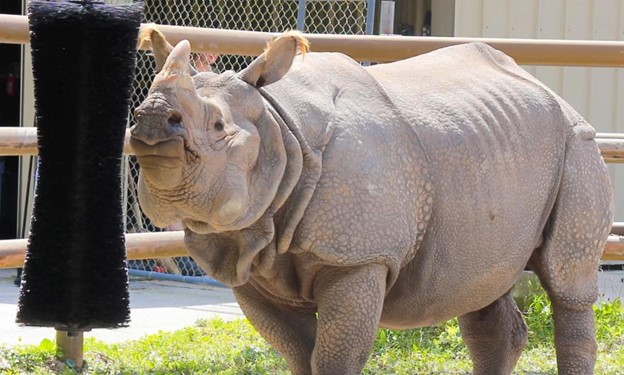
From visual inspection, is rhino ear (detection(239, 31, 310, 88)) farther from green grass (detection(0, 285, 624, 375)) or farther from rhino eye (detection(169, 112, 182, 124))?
green grass (detection(0, 285, 624, 375))

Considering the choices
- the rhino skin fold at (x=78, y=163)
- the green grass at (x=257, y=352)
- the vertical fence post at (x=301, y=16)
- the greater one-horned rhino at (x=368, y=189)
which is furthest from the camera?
the vertical fence post at (x=301, y=16)

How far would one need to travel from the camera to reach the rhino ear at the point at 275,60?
4.00 m

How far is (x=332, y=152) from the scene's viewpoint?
4.19m

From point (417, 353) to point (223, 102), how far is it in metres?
3.27

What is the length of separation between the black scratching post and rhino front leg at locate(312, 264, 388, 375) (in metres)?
1.04

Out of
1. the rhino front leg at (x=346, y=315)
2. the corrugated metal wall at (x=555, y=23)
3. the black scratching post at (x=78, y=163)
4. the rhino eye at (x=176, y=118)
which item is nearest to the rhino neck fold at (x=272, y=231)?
the rhino front leg at (x=346, y=315)

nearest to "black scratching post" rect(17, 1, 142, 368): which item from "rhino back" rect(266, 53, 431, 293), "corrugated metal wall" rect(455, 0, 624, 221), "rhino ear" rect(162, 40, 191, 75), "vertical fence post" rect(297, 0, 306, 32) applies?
"rhino ear" rect(162, 40, 191, 75)

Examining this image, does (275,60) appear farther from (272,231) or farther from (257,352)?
(257,352)

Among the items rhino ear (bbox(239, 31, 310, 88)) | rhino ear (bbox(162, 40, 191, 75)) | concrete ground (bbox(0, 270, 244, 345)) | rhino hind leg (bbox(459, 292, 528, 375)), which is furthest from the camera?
concrete ground (bbox(0, 270, 244, 345))

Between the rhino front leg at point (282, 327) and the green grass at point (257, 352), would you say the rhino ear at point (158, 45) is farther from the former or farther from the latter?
the green grass at point (257, 352)

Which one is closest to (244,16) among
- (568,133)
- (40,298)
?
(568,133)

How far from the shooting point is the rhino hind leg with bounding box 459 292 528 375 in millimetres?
5410

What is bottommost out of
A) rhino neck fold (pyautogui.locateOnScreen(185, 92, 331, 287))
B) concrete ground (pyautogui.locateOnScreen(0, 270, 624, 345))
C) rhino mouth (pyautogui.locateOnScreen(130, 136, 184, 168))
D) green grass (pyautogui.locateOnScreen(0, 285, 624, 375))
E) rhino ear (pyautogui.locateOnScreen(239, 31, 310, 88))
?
concrete ground (pyautogui.locateOnScreen(0, 270, 624, 345))

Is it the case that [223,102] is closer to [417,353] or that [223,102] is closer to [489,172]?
[489,172]
